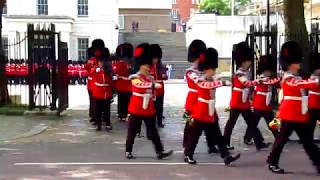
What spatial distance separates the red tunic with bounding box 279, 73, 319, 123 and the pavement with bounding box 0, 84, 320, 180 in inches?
33.4

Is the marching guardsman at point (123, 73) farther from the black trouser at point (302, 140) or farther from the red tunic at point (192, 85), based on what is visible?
the black trouser at point (302, 140)

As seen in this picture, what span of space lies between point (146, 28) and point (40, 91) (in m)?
48.7

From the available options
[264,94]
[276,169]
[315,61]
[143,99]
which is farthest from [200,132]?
[315,61]

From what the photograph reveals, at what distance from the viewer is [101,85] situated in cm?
1415

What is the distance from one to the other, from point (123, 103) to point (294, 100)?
23.9 feet

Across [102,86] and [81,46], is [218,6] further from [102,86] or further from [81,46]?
[102,86]

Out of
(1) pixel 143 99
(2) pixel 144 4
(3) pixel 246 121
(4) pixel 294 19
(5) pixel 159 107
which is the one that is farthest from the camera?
(2) pixel 144 4

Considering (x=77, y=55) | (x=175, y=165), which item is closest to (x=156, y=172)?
(x=175, y=165)

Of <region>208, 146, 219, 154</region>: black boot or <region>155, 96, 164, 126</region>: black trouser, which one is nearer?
<region>208, 146, 219, 154</region>: black boot

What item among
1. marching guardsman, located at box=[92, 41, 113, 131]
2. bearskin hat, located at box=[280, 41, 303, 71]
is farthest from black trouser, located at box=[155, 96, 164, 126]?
bearskin hat, located at box=[280, 41, 303, 71]

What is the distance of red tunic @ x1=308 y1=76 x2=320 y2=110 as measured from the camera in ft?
37.3

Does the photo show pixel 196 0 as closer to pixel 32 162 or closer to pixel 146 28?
pixel 146 28

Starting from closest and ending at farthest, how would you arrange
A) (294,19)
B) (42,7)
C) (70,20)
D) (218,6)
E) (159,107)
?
1. (159,107)
2. (294,19)
3. (70,20)
4. (42,7)
5. (218,6)

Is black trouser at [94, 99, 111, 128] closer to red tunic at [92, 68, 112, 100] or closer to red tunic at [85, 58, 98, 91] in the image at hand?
red tunic at [92, 68, 112, 100]
